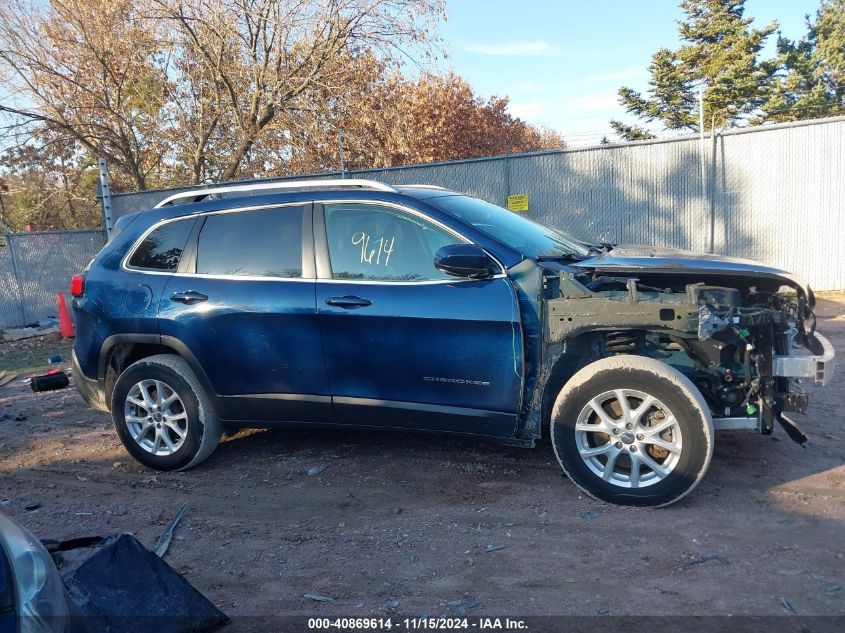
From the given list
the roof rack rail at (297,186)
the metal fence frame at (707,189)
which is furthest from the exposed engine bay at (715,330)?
the metal fence frame at (707,189)

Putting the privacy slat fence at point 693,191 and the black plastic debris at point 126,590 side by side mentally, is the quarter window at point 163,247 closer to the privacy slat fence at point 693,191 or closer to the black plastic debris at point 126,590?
the black plastic debris at point 126,590

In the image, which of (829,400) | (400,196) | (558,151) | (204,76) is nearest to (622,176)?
(558,151)

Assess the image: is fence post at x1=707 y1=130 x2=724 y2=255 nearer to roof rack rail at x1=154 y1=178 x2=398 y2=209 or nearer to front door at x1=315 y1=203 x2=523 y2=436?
roof rack rail at x1=154 y1=178 x2=398 y2=209

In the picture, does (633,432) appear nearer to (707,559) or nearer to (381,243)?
(707,559)

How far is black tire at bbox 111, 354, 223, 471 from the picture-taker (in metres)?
4.83

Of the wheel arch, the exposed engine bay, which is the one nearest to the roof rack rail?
the wheel arch

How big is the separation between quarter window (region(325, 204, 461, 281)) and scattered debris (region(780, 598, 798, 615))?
7.88 feet

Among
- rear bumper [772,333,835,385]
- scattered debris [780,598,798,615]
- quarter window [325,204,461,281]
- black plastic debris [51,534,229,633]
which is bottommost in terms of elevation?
scattered debris [780,598,798,615]

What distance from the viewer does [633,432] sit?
3.84 metres

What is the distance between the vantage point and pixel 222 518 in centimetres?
416

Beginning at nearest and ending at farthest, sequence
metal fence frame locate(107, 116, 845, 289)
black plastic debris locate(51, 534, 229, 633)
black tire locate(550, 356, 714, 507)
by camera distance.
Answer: black plastic debris locate(51, 534, 229, 633)
black tire locate(550, 356, 714, 507)
metal fence frame locate(107, 116, 845, 289)

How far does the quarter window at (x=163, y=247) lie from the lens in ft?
16.5

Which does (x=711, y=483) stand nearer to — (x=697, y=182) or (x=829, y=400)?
(x=829, y=400)

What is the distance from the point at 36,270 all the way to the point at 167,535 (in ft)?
41.5
